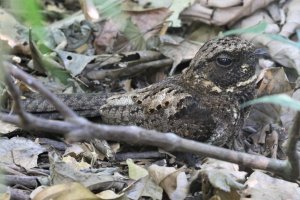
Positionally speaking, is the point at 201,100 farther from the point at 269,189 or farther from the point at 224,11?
the point at 224,11

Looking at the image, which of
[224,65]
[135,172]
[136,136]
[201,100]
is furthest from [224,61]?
[136,136]

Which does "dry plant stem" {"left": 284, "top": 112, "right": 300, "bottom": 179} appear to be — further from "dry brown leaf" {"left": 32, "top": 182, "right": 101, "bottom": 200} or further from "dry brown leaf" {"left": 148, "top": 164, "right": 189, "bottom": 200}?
"dry brown leaf" {"left": 32, "top": 182, "right": 101, "bottom": 200}

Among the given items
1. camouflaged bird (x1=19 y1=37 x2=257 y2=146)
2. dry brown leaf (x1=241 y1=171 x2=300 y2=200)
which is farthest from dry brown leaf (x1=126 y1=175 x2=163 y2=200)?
camouflaged bird (x1=19 y1=37 x2=257 y2=146)

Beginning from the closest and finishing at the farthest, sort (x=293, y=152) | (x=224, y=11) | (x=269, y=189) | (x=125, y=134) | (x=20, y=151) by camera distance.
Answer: (x=125, y=134)
(x=293, y=152)
(x=269, y=189)
(x=20, y=151)
(x=224, y=11)

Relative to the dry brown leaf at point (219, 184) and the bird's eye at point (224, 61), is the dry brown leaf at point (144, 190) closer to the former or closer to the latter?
the dry brown leaf at point (219, 184)

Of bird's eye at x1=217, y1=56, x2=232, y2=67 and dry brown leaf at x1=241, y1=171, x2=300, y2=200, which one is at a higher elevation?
bird's eye at x1=217, y1=56, x2=232, y2=67

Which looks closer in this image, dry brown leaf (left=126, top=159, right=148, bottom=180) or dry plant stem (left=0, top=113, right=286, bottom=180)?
dry plant stem (left=0, top=113, right=286, bottom=180)

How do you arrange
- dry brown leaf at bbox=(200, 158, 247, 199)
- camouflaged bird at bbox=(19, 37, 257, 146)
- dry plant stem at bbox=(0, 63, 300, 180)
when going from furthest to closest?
camouflaged bird at bbox=(19, 37, 257, 146) < dry brown leaf at bbox=(200, 158, 247, 199) < dry plant stem at bbox=(0, 63, 300, 180)

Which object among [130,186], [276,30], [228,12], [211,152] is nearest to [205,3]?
[228,12]

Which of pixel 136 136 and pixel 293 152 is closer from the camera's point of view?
pixel 136 136
